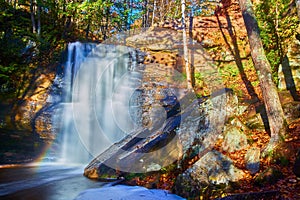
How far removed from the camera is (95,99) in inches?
490

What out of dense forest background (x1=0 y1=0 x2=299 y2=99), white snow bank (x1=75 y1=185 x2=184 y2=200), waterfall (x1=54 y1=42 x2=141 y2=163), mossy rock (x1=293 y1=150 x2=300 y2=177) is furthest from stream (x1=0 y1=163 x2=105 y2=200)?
dense forest background (x1=0 y1=0 x2=299 y2=99)

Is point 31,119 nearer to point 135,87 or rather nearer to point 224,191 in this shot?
point 135,87

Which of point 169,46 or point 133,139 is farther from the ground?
point 169,46

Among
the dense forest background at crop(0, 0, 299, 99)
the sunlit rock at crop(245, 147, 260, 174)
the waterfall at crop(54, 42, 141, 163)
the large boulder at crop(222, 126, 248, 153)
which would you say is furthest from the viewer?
the waterfall at crop(54, 42, 141, 163)

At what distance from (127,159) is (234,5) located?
12163mm

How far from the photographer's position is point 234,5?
549 inches

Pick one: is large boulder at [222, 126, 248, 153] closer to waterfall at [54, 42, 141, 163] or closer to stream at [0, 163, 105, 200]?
stream at [0, 163, 105, 200]

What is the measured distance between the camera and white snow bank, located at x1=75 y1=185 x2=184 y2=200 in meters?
5.00

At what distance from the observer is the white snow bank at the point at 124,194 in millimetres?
Answer: 4997

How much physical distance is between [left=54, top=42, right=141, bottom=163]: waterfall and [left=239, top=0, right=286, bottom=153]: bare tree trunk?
590cm

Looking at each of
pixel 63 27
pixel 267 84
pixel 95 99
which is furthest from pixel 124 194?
pixel 63 27

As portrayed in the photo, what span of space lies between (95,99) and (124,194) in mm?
7915

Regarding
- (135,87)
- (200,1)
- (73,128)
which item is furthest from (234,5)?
(73,128)

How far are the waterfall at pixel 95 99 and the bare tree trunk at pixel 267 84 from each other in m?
5.90
